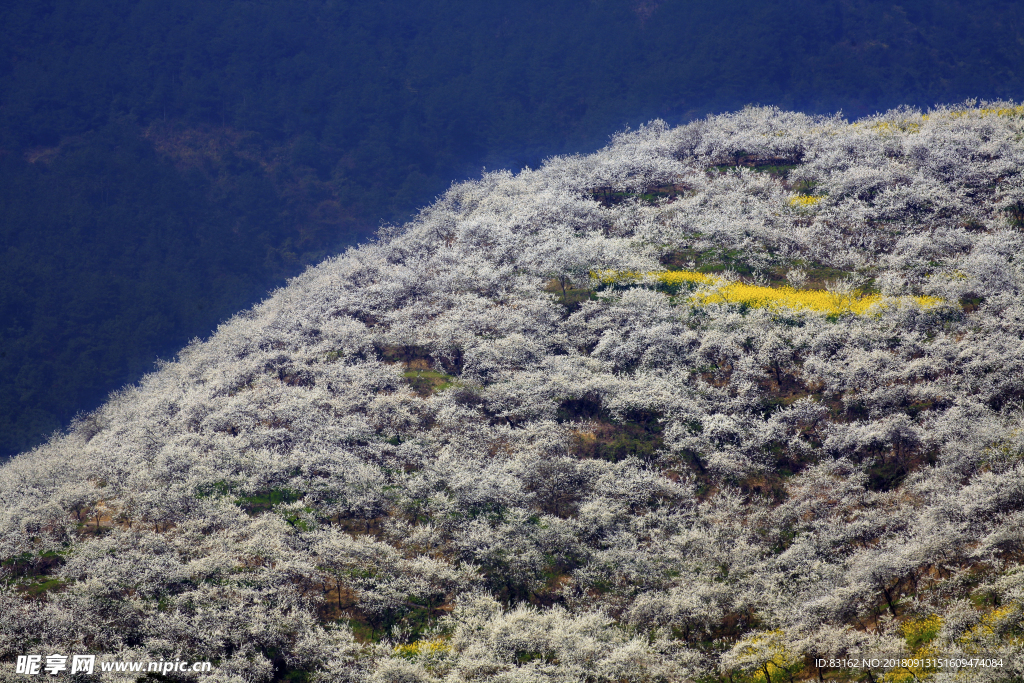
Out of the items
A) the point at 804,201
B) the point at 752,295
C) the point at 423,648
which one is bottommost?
the point at 423,648

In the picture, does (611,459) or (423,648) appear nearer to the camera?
(423,648)

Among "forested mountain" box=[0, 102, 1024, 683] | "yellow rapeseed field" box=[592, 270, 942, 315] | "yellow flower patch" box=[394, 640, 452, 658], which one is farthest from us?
"yellow rapeseed field" box=[592, 270, 942, 315]

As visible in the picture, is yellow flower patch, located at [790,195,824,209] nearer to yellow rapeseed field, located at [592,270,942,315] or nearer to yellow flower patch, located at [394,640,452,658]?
yellow rapeseed field, located at [592,270,942,315]

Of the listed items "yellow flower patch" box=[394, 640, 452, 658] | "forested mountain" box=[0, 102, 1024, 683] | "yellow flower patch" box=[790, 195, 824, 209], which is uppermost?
"yellow flower patch" box=[790, 195, 824, 209]

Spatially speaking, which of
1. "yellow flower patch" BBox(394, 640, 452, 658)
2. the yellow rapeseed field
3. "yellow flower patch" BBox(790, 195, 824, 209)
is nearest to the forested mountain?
"yellow flower patch" BBox(394, 640, 452, 658)

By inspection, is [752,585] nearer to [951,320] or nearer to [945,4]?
[951,320]

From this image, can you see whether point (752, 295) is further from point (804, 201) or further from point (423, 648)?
point (423, 648)

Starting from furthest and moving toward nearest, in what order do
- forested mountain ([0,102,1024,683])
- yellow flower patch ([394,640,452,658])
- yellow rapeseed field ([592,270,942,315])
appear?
yellow rapeseed field ([592,270,942,315]) → yellow flower patch ([394,640,452,658]) → forested mountain ([0,102,1024,683])

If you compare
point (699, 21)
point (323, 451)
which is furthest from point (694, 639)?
point (699, 21)

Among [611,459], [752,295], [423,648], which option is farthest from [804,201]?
[423,648]
